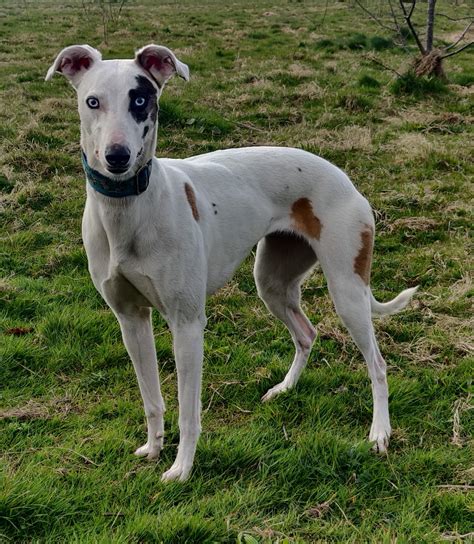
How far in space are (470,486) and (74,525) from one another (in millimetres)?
1977

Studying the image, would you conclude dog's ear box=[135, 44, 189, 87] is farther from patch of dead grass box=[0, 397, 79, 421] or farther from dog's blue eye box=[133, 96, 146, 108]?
patch of dead grass box=[0, 397, 79, 421]

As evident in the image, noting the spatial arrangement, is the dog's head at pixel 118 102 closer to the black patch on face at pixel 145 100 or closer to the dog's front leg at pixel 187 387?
the black patch on face at pixel 145 100

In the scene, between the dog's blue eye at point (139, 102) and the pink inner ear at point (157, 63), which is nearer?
the dog's blue eye at point (139, 102)

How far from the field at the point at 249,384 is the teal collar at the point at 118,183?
145 centimetres

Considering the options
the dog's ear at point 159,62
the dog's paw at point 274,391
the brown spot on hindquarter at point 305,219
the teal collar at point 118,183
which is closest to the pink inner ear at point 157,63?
the dog's ear at point 159,62

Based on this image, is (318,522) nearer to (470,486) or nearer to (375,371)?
(470,486)

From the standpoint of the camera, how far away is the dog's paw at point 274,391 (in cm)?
404

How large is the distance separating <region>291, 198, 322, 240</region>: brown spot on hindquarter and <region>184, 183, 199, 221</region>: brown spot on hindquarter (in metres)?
0.74

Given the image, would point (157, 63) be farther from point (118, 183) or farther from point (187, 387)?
point (187, 387)

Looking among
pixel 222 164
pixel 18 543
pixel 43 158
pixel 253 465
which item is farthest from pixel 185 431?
pixel 43 158

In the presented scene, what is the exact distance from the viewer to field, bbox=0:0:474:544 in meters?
2.98

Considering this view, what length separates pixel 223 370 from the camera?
4363 mm

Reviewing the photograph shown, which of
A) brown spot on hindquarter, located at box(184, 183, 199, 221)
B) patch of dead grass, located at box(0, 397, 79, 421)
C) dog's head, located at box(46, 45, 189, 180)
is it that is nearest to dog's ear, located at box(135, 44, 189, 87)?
dog's head, located at box(46, 45, 189, 180)

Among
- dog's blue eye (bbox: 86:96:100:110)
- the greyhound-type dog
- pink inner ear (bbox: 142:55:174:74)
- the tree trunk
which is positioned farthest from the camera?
the tree trunk
